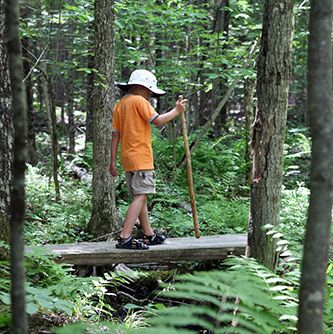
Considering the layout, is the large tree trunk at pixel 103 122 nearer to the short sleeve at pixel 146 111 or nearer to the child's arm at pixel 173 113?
the short sleeve at pixel 146 111

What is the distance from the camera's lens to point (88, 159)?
37.5ft

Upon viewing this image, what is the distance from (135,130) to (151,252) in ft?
4.90

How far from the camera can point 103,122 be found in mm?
7219

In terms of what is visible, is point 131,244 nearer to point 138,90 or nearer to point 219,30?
point 138,90

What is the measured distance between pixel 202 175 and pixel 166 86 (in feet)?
6.82

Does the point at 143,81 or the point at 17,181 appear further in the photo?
the point at 143,81

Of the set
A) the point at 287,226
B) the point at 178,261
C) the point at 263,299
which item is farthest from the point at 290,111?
the point at 263,299

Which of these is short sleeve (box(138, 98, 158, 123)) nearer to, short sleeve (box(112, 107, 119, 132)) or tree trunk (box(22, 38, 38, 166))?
short sleeve (box(112, 107, 119, 132))

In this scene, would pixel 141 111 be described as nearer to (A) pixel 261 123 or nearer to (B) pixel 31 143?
(A) pixel 261 123

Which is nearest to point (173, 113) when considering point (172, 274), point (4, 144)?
point (4, 144)

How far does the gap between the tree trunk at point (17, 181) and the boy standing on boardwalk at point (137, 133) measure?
4.33 metres

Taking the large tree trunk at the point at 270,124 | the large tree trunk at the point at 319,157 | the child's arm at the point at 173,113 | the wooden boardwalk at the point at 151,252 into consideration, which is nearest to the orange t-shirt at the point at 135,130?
the child's arm at the point at 173,113

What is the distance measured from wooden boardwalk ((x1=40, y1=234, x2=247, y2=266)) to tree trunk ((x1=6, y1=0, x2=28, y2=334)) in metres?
4.36

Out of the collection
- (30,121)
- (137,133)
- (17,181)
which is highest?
(30,121)
